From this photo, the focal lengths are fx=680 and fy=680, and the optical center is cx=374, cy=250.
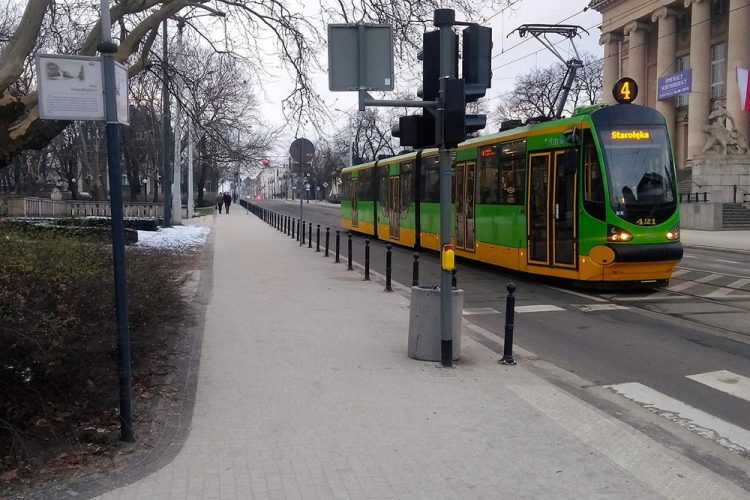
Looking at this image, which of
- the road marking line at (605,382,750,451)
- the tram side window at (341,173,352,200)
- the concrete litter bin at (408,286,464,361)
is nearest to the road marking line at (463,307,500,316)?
the concrete litter bin at (408,286,464,361)

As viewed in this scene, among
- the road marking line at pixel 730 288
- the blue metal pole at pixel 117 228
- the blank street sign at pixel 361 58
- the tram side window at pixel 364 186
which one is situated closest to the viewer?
the blue metal pole at pixel 117 228

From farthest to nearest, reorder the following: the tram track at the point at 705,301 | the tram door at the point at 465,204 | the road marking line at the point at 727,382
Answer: the tram door at the point at 465,204
the tram track at the point at 705,301
the road marking line at the point at 727,382

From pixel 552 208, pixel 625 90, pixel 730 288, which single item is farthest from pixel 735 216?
pixel 625 90

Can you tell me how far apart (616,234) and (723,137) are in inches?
1433

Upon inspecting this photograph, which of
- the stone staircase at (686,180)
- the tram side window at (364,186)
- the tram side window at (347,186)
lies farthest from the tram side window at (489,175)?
the stone staircase at (686,180)

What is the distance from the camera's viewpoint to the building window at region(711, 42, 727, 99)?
162ft

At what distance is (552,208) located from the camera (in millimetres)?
12906

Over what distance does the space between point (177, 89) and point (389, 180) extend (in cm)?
883

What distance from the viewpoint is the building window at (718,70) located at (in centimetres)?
4950

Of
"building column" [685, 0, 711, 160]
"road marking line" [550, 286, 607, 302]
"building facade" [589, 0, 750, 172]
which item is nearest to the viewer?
"road marking line" [550, 286, 607, 302]

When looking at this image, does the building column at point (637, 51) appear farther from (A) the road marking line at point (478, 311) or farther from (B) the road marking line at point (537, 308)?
(A) the road marking line at point (478, 311)

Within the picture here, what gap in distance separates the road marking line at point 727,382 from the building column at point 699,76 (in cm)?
4498

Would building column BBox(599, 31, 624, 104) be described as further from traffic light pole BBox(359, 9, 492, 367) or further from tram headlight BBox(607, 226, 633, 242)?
traffic light pole BBox(359, 9, 492, 367)

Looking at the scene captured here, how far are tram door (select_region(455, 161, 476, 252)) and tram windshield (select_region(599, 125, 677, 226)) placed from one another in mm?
4815
